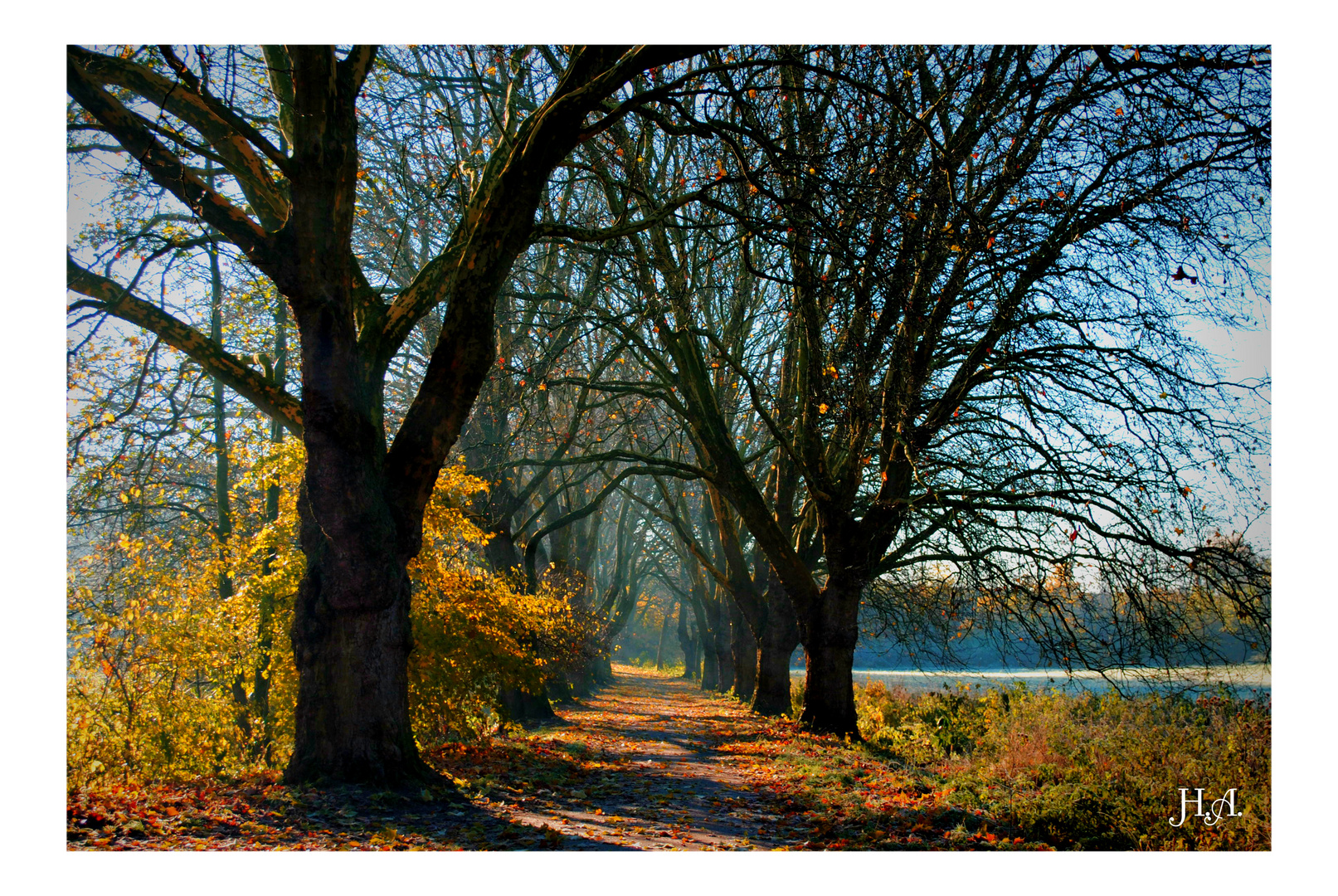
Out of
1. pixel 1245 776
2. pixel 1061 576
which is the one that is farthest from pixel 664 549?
pixel 1245 776

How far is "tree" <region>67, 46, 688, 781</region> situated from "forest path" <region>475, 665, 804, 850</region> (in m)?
1.35

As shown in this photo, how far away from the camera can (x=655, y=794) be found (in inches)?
266

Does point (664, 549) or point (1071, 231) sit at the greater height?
point (1071, 231)

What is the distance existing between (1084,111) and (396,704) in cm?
764

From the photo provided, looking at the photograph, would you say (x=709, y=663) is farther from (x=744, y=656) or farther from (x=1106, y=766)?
(x=1106, y=766)

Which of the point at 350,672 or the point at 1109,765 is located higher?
the point at 350,672

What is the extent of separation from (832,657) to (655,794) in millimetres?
4017

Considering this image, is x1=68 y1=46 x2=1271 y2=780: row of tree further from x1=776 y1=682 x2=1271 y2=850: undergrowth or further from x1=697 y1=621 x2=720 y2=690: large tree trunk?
x1=697 y1=621 x2=720 y2=690: large tree trunk

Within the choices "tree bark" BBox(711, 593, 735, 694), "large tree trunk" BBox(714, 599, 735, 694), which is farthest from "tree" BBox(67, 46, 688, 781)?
"large tree trunk" BBox(714, 599, 735, 694)

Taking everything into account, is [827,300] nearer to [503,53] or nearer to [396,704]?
[503,53]

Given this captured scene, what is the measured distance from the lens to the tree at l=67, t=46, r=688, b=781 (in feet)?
17.5

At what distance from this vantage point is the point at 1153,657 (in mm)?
6473

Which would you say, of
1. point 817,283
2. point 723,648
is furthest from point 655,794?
point 723,648

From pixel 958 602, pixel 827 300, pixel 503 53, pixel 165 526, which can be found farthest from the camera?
pixel 165 526
